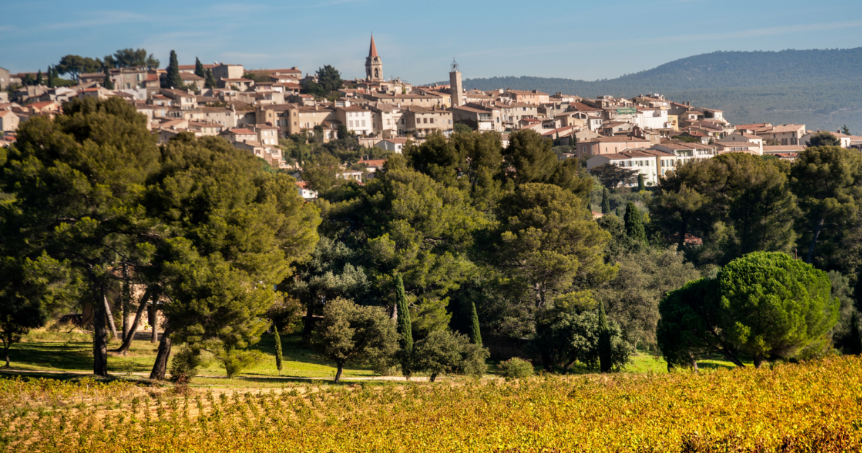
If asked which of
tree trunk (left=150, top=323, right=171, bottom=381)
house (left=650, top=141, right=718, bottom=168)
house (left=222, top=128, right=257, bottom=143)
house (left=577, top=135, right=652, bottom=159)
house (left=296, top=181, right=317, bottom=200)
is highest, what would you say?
house (left=222, top=128, right=257, bottom=143)

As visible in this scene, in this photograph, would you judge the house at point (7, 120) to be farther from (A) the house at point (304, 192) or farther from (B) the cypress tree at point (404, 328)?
(B) the cypress tree at point (404, 328)

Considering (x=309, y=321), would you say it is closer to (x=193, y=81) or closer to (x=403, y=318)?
(x=403, y=318)

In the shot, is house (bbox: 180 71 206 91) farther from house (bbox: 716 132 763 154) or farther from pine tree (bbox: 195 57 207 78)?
house (bbox: 716 132 763 154)

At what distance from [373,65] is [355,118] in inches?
2792

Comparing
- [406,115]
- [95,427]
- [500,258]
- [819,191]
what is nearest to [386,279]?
[500,258]

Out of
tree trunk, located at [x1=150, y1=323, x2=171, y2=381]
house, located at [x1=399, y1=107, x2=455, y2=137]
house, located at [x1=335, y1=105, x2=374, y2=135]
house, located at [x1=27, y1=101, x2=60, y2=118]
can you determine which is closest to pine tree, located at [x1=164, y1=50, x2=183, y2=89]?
house, located at [x1=27, y1=101, x2=60, y2=118]

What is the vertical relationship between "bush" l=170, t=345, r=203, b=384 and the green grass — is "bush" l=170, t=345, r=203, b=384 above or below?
above

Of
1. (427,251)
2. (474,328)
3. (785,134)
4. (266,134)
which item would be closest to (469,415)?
(474,328)

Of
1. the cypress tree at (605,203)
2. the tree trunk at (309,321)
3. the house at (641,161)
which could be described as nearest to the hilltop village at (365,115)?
the house at (641,161)

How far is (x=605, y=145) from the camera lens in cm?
8212

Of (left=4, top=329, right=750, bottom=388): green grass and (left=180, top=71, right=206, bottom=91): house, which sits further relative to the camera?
(left=180, top=71, right=206, bottom=91): house

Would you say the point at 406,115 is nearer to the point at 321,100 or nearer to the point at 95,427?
the point at 321,100

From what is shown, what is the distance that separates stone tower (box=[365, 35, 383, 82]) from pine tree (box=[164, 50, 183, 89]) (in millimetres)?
56049

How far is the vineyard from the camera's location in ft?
34.8
